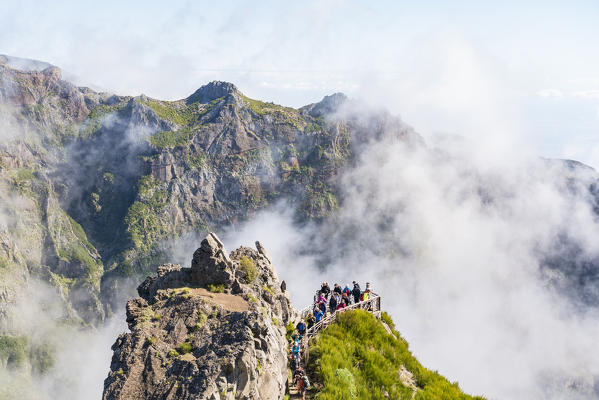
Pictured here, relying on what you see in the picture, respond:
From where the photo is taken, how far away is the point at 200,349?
17.2 m

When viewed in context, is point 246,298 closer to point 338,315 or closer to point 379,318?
point 338,315

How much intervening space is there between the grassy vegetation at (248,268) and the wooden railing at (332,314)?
5.53 metres

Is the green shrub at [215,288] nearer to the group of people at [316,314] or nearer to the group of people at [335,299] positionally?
the group of people at [316,314]

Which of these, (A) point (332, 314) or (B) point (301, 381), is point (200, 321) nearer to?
(B) point (301, 381)

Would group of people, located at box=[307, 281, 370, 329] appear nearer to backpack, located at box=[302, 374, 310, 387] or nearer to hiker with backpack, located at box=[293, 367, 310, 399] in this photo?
hiker with backpack, located at box=[293, 367, 310, 399]

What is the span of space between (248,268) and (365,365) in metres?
12.1

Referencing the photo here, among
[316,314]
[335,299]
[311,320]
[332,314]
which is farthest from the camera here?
[335,299]

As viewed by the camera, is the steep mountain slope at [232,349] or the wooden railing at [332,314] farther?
the wooden railing at [332,314]

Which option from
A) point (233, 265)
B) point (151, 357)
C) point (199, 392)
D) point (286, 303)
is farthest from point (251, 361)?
point (286, 303)

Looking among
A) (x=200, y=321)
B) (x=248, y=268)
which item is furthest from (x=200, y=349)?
(x=248, y=268)

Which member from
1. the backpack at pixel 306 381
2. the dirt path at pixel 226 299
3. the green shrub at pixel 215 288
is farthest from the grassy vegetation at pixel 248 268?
the backpack at pixel 306 381

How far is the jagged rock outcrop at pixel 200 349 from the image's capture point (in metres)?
15.1

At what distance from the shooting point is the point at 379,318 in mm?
30266

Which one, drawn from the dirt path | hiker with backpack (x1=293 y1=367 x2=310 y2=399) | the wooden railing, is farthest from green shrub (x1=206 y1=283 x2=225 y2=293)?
hiker with backpack (x1=293 y1=367 x2=310 y2=399)
